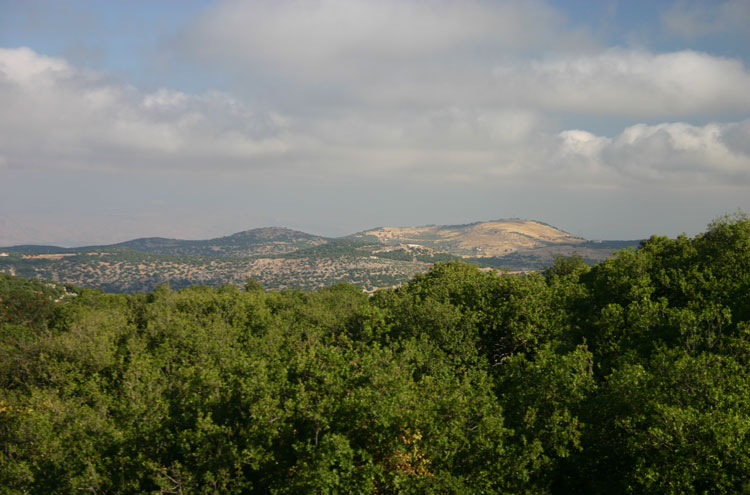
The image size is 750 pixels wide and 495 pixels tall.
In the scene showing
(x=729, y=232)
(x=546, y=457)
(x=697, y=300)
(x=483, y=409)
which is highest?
(x=729, y=232)

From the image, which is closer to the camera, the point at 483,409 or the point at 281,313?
the point at 483,409

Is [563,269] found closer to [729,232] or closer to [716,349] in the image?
[729,232]

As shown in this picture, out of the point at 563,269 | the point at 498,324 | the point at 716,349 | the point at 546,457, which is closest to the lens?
the point at 546,457

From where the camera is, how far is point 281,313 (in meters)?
69.2

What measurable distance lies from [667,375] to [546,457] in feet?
32.6

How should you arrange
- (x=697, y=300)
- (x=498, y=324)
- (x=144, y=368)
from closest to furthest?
1. (x=144, y=368)
2. (x=697, y=300)
3. (x=498, y=324)

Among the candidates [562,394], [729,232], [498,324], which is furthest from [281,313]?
[729,232]

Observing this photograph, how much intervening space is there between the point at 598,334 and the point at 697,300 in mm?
9970

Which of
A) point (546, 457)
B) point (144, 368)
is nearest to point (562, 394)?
point (546, 457)

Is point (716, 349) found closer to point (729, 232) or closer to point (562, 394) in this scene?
point (562, 394)

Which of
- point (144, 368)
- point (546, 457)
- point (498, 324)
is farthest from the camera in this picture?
point (498, 324)

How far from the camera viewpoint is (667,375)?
88.2ft

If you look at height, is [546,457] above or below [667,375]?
below

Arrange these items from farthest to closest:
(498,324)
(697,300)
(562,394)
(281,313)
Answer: (281,313)
(498,324)
(697,300)
(562,394)
